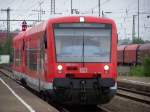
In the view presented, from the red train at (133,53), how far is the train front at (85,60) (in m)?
39.0

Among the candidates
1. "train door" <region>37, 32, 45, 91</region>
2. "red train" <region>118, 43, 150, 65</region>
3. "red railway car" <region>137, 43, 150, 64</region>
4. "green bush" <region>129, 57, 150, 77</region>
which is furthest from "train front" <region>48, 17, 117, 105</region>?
"red train" <region>118, 43, 150, 65</region>

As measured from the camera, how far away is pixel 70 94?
16.7 metres

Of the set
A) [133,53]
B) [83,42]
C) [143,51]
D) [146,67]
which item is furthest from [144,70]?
[83,42]

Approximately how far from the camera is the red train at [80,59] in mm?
16828

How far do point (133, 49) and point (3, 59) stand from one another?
77.9ft

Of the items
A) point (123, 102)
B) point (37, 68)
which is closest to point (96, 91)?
point (37, 68)

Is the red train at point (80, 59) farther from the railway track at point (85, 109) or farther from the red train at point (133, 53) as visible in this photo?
the red train at point (133, 53)

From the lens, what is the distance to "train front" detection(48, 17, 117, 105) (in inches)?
662

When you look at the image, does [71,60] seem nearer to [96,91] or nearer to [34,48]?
[96,91]

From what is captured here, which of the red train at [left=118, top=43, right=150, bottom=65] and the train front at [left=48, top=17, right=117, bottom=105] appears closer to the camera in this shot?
the train front at [left=48, top=17, right=117, bottom=105]

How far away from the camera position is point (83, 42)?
1744cm

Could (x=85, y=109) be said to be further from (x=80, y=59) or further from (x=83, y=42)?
(x=83, y=42)

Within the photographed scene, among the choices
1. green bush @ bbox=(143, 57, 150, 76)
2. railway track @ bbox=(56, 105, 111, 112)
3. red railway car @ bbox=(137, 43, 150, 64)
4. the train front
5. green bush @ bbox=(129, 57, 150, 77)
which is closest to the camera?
the train front

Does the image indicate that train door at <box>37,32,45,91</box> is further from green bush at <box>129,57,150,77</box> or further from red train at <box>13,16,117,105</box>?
green bush at <box>129,57,150,77</box>
